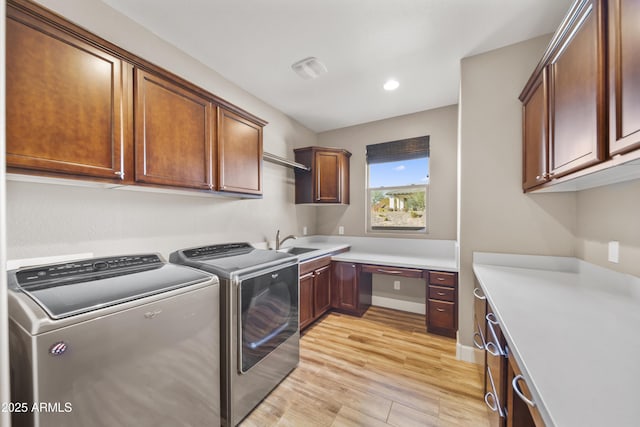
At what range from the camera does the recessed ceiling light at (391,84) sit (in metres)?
2.45

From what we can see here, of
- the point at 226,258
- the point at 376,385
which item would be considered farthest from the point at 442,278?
the point at 226,258

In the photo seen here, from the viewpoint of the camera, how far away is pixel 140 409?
107 cm

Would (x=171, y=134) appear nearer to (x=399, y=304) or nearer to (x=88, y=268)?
(x=88, y=268)

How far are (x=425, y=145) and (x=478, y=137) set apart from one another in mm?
1123

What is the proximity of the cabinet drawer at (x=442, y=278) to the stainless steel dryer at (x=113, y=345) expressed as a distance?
2163mm

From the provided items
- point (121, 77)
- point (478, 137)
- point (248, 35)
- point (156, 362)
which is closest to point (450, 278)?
point (478, 137)

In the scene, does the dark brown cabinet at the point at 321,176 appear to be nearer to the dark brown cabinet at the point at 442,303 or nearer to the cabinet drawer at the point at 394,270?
the cabinet drawer at the point at 394,270

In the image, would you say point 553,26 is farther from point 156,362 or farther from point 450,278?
point 156,362

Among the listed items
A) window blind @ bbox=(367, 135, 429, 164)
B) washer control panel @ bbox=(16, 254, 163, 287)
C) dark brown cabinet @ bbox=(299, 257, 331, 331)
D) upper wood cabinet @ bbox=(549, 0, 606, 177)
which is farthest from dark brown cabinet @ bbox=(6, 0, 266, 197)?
window blind @ bbox=(367, 135, 429, 164)

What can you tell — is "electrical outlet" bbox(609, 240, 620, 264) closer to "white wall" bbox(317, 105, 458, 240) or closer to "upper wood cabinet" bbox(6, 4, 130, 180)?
"white wall" bbox(317, 105, 458, 240)

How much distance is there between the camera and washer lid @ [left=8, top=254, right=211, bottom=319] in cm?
95

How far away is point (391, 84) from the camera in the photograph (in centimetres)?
251

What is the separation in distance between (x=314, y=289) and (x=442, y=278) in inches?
55.5

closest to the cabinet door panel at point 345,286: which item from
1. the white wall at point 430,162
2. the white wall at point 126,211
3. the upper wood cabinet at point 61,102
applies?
the white wall at point 430,162
